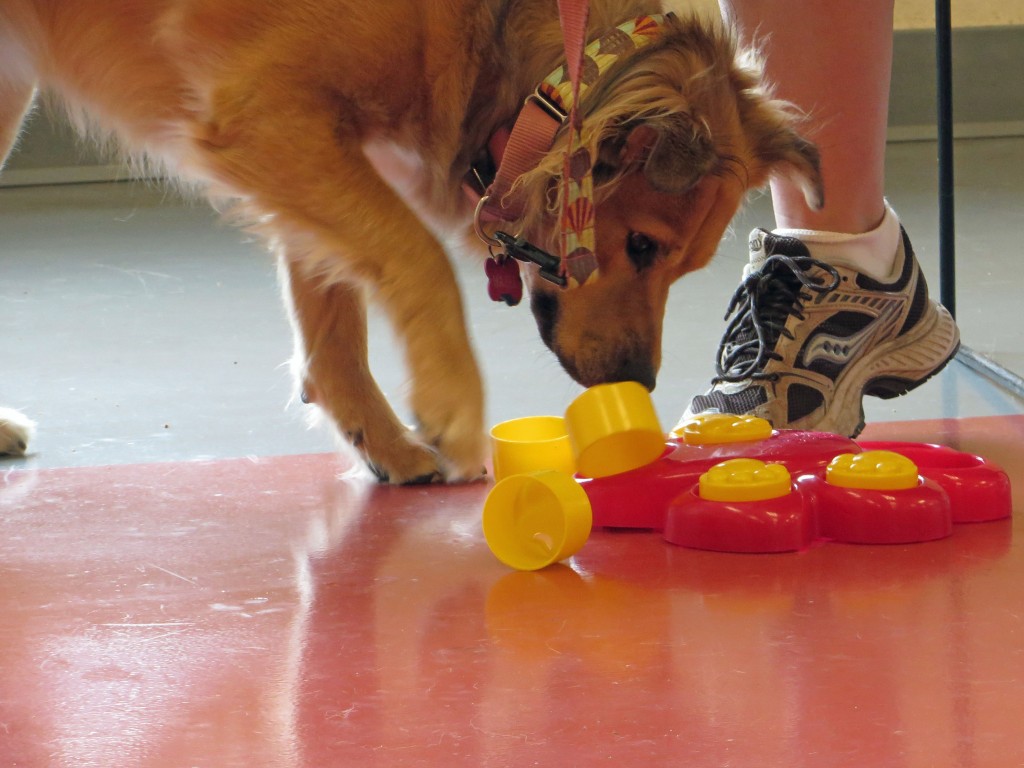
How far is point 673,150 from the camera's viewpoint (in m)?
1.60

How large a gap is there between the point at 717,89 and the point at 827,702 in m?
0.98

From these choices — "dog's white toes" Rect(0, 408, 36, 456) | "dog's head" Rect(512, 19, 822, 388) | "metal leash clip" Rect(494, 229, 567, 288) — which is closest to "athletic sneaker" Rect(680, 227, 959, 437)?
"dog's head" Rect(512, 19, 822, 388)

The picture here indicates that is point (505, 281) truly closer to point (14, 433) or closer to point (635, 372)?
point (635, 372)

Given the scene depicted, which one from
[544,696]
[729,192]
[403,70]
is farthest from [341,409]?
[544,696]

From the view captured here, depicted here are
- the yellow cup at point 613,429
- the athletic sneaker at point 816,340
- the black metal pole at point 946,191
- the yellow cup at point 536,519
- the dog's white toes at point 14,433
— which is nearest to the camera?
the yellow cup at point 536,519

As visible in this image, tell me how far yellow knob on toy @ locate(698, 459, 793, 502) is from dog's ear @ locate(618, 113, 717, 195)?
1.32ft

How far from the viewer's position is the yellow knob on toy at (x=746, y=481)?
1.42 m

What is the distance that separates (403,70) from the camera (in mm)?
1653

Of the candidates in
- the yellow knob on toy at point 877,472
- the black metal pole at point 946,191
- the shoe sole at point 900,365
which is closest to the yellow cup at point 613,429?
the yellow knob on toy at point 877,472

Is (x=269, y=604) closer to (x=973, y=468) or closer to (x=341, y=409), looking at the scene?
(x=341, y=409)

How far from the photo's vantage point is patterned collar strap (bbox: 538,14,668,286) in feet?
5.14

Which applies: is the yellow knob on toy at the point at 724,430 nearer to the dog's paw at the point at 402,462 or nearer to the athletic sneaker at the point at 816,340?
the athletic sneaker at the point at 816,340

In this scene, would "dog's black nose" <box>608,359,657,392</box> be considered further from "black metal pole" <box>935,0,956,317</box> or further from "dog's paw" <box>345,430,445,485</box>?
"black metal pole" <box>935,0,956,317</box>

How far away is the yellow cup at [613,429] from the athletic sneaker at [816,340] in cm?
35
